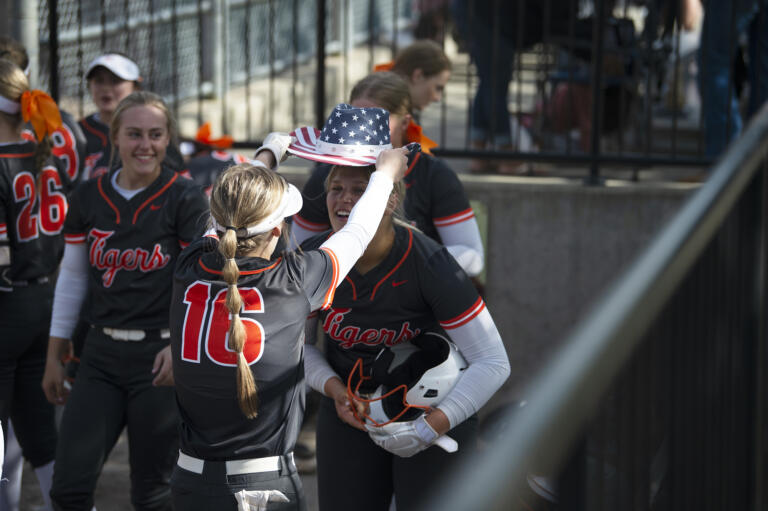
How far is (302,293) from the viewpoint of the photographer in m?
2.86

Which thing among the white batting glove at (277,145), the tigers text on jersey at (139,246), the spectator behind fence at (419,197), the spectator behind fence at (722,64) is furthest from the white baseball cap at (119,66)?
the spectator behind fence at (722,64)

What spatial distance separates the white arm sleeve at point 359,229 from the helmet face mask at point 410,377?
42cm

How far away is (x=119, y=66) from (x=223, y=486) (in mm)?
2972

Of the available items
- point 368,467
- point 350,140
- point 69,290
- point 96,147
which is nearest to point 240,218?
point 350,140

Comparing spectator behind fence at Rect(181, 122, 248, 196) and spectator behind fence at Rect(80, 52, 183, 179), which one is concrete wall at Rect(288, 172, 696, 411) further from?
spectator behind fence at Rect(80, 52, 183, 179)

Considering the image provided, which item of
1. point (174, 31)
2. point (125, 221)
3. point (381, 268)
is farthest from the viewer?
point (174, 31)

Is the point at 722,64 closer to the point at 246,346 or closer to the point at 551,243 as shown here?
the point at 551,243

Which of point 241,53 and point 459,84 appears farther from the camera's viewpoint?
point 459,84

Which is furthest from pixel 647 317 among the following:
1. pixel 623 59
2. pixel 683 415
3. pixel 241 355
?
pixel 623 59

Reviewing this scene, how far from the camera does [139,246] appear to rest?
3898 mm

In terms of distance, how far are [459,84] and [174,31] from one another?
4.57 metres

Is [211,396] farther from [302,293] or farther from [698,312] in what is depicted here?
[698,312]

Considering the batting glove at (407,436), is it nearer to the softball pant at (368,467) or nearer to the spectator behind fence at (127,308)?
the softball pant at (368,467)

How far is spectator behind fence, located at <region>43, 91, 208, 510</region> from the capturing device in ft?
12.4
